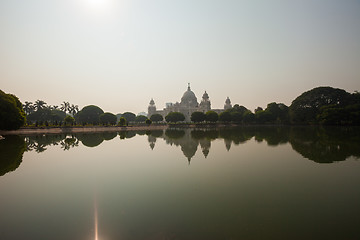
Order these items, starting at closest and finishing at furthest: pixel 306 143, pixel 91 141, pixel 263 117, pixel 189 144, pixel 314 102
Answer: pixel 306 143
pixel 189 144
pixel 91 141
pixel 314 102
pixel 263 117

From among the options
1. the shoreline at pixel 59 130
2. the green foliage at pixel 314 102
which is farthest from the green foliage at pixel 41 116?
the green foliage at pixel 314 102

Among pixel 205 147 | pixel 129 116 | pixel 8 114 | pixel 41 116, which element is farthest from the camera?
pixel 129 116

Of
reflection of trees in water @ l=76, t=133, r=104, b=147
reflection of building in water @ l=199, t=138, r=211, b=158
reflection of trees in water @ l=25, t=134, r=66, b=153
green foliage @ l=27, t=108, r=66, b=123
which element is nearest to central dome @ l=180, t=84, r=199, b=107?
green foliage @ l=27, t=108, r=66, b=123

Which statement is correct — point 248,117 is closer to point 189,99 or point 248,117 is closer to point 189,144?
point 189,99

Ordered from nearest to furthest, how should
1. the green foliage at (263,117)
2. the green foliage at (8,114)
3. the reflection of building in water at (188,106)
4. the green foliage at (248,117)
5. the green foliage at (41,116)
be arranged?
the green foliage at (8,114) → the green foliage at (263,117) → the green foliage at (41,116) → the green foliage at (248,117) → the reflection of building in water at (188,106)

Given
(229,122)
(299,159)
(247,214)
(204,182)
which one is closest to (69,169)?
(204,182)

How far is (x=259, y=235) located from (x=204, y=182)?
186 inches

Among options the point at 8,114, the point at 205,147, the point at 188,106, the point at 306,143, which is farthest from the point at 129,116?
the point at 306,143

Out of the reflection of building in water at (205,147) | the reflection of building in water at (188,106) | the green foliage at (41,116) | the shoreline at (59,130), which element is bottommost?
the reflection of building in water at (205,147)

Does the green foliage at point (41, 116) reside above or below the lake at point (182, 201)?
above

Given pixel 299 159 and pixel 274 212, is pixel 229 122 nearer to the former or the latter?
pixel 299 159

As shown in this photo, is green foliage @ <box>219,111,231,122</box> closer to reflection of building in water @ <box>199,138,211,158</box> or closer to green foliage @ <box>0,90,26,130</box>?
reflection of building in water @ <box>199,138,211,158</box>

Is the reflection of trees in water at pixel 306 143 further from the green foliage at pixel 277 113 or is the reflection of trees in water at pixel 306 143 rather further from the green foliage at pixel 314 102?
the green foliage at pixel 277 113

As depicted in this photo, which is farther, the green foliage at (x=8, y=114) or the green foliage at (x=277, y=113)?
the green foliage at (x=277, y=113)
